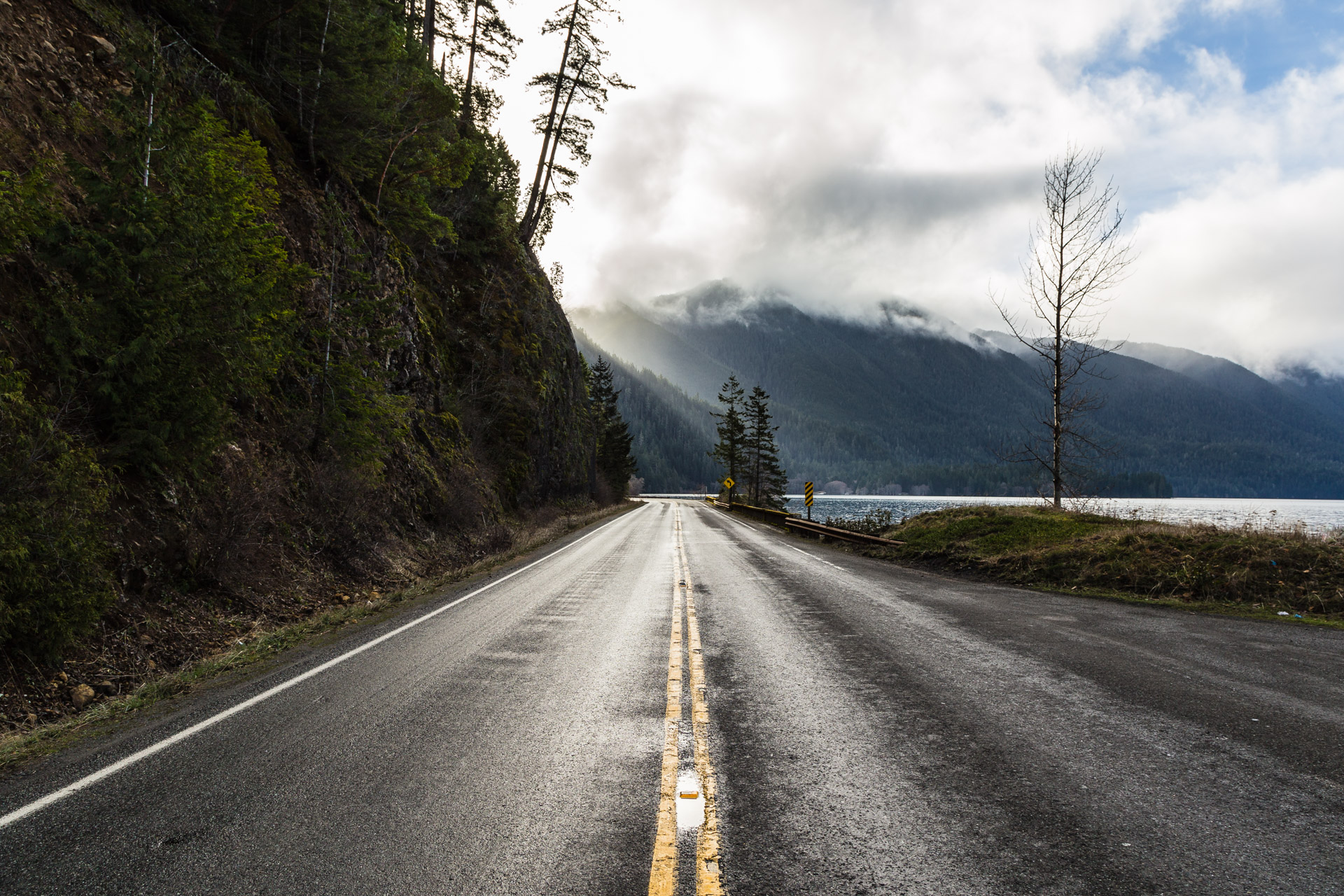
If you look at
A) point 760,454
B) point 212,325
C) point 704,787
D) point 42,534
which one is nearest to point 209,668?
point 42,534

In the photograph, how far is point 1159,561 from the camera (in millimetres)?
12000

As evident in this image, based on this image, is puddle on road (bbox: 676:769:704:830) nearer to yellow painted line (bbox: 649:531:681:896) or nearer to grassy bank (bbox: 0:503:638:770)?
yellow painted line (bbox: 649:531:681:896)

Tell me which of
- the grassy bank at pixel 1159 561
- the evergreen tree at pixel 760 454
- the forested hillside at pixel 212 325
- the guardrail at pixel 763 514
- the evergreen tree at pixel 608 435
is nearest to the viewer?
the forested hillside at pixel 212 325

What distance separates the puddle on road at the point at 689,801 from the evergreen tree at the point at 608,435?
2481 inches

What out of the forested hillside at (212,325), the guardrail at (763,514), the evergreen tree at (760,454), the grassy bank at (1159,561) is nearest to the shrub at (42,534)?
the forested hillside at (212,325)

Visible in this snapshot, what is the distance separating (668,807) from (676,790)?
24cm

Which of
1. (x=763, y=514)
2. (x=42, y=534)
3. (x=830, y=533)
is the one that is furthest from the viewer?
(x=763, y=514)

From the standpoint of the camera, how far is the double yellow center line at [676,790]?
114 inches

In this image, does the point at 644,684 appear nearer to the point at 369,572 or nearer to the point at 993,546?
the point at 369,572

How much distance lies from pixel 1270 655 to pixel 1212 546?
19.5 feet

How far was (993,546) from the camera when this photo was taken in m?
15.8

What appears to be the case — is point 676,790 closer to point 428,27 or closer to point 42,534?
point 42,534

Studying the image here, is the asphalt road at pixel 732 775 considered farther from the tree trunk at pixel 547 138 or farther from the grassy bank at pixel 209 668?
the tree trunk at pixel 547 138

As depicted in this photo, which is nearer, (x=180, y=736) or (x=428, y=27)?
(x=180, y=736)
